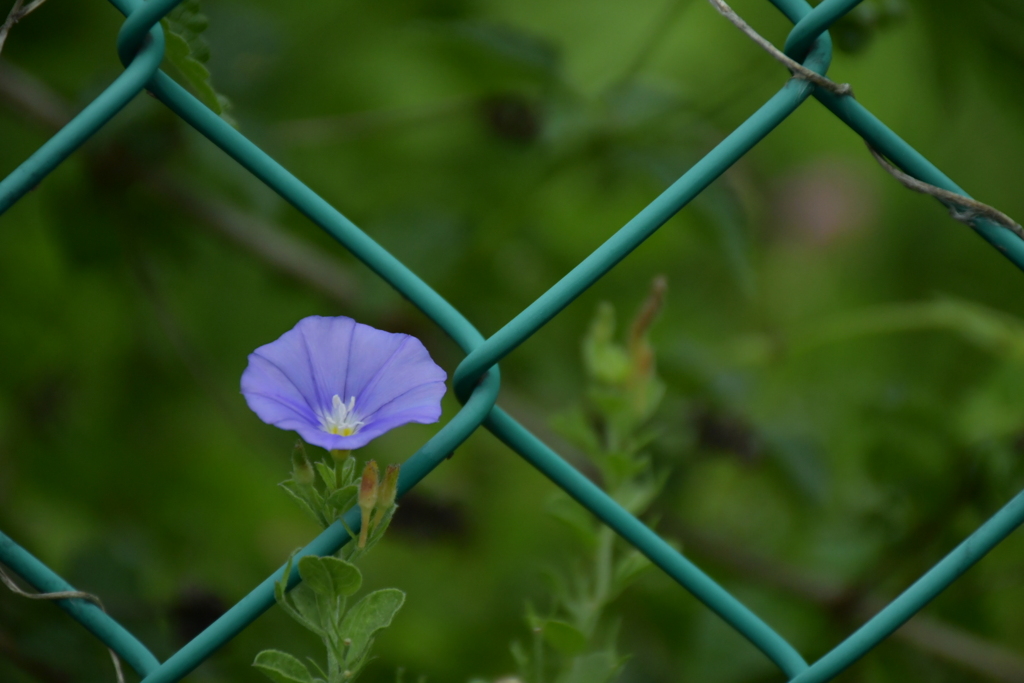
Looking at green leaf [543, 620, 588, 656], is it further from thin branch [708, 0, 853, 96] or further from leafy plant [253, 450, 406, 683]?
thin branch [708, 0, 853, 96]

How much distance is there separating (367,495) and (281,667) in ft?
0.43

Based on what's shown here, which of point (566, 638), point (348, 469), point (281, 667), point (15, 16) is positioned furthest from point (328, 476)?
point (15, 16)

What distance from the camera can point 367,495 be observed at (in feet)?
1.68

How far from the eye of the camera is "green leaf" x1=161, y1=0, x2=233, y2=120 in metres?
0.57

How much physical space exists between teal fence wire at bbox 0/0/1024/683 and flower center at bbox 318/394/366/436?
0.05 meters

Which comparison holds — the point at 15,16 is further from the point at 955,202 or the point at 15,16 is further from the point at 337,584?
the point at 955,202

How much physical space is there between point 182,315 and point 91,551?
63cm

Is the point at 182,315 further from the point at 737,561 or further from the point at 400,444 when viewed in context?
the point at 737,561

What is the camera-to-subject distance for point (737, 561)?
51.5 inches

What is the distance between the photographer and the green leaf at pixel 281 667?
525mm

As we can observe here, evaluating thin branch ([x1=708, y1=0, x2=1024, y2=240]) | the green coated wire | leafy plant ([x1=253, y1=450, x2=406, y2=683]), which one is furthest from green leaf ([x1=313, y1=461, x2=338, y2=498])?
thin branch ([x1=708, y1=0, x2=1024, y2=240])

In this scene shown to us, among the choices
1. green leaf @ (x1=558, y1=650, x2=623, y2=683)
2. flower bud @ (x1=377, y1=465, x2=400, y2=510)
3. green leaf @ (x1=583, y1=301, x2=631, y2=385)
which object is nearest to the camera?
flower bud @ (x1=377, y1=465, x2=400, y2=510)

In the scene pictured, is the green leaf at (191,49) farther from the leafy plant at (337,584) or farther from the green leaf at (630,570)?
the green leaf at (630,570)

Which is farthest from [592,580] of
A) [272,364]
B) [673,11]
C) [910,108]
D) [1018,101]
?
[910,108]
